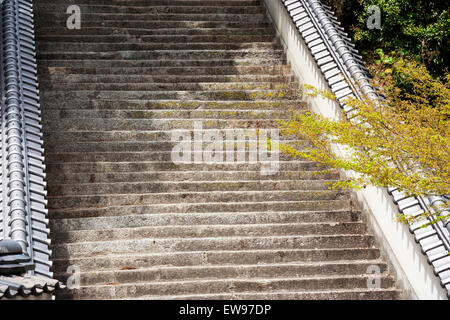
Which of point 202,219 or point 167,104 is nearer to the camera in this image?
point 202,219

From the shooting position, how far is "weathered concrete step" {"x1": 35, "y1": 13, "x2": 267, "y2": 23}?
1332cm

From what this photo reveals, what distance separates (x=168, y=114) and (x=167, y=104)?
0.95 feet

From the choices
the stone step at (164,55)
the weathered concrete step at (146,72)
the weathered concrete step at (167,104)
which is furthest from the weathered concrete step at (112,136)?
the stone step at (164,55)

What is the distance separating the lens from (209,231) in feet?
30.7

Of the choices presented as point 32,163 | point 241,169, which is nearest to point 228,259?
point 241,169

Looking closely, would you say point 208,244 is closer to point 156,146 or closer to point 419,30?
point 156,146

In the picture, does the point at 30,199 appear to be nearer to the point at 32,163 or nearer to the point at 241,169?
the point at 32,163

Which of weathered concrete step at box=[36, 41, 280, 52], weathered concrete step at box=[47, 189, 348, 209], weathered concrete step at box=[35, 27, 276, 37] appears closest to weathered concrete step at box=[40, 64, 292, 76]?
weathered concrete step at box=[36, 41, 280, 52]

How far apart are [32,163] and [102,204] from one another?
1087 millimetres

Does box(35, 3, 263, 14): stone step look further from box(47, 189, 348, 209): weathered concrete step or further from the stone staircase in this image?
box(47, 189, 348, 209): weathered concrete step

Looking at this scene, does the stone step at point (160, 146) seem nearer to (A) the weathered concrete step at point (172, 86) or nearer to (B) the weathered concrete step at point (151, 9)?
(A) the weathered concrete step at point (172, 86)

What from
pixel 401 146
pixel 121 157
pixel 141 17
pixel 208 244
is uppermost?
pixel 141 17

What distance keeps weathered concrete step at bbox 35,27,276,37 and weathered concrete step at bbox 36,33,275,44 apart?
0.05 metres

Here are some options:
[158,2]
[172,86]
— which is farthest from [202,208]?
[158,2]
